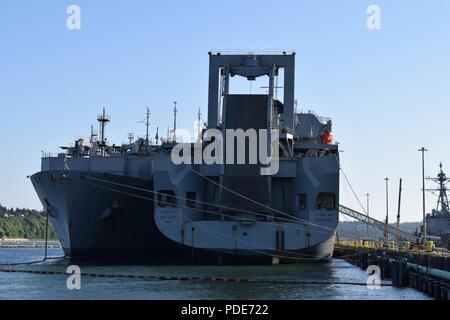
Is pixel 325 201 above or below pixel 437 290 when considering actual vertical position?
above

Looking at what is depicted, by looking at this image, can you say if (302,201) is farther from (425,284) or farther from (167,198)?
(425,284)

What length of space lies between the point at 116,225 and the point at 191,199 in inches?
202

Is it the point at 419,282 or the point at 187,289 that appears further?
the point at 419,282

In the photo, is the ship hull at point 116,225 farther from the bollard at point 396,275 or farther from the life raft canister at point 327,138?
the bollard at point 396,275

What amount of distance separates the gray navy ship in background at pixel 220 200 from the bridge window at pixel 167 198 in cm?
6

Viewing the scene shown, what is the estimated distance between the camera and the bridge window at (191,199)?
42344 mm

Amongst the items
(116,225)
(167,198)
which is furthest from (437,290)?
(116,225)

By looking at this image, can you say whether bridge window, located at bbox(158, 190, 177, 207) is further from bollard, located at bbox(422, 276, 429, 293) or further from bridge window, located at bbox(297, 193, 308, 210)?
bollard, located at bbox(422, 276, 429, 293)

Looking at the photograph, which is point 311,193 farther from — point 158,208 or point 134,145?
point 134,145

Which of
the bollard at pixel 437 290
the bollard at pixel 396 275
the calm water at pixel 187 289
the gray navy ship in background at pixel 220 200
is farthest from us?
the gray navy ship in background at pixel 220 200

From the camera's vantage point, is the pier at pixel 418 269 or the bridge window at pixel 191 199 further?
the bridge window at pixel 191 199

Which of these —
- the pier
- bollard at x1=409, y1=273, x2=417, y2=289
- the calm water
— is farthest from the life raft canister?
bollard at x1=409, y1=273, x2=417, y2=289

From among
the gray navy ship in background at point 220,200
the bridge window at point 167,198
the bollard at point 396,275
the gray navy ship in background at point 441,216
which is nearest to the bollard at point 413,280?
the bollard at point 396,275

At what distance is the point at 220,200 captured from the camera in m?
41.6
